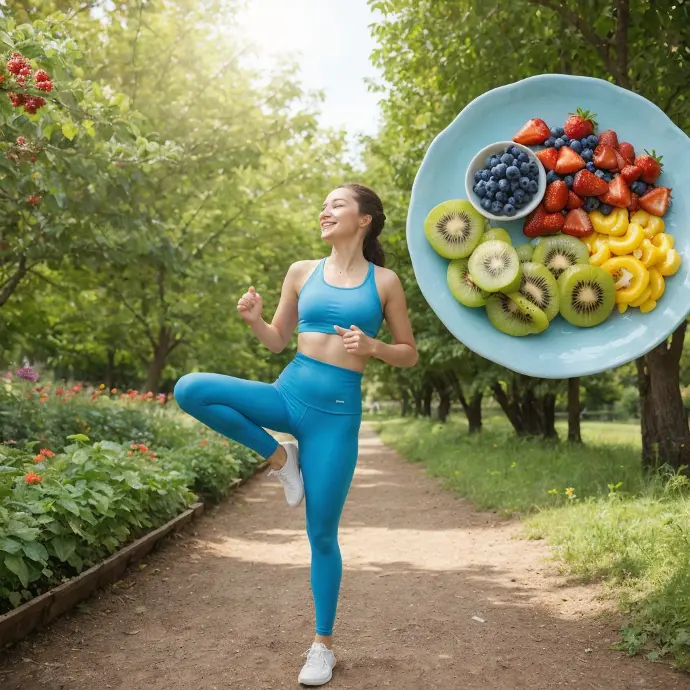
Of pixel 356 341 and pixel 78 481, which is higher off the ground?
pixel 356 341

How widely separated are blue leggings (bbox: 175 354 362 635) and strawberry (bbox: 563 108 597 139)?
1.39 m

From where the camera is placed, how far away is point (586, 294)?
2.78 metres

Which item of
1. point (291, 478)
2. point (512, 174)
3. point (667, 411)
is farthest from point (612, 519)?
point (512, 174)

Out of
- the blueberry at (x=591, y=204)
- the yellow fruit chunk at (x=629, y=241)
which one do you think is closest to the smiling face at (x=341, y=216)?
the blueberry at (x=591, y=204)

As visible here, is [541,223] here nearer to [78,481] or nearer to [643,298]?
[643,298]

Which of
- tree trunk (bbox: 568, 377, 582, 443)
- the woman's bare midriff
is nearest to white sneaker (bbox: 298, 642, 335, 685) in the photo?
the woman's bare midriff

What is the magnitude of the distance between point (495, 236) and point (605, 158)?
52 cm

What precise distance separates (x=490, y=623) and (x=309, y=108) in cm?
1069

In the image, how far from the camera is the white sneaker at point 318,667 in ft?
11.4

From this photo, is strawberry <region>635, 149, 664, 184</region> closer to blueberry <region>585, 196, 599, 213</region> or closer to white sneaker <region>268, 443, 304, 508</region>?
blueberry <region>585, 196, 599, 213</region>

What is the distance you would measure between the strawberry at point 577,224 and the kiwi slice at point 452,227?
0.33m

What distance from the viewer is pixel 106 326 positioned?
55.0ft

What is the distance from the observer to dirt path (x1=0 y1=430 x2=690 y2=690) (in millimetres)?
3633

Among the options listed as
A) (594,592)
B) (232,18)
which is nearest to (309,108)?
(232,18)
